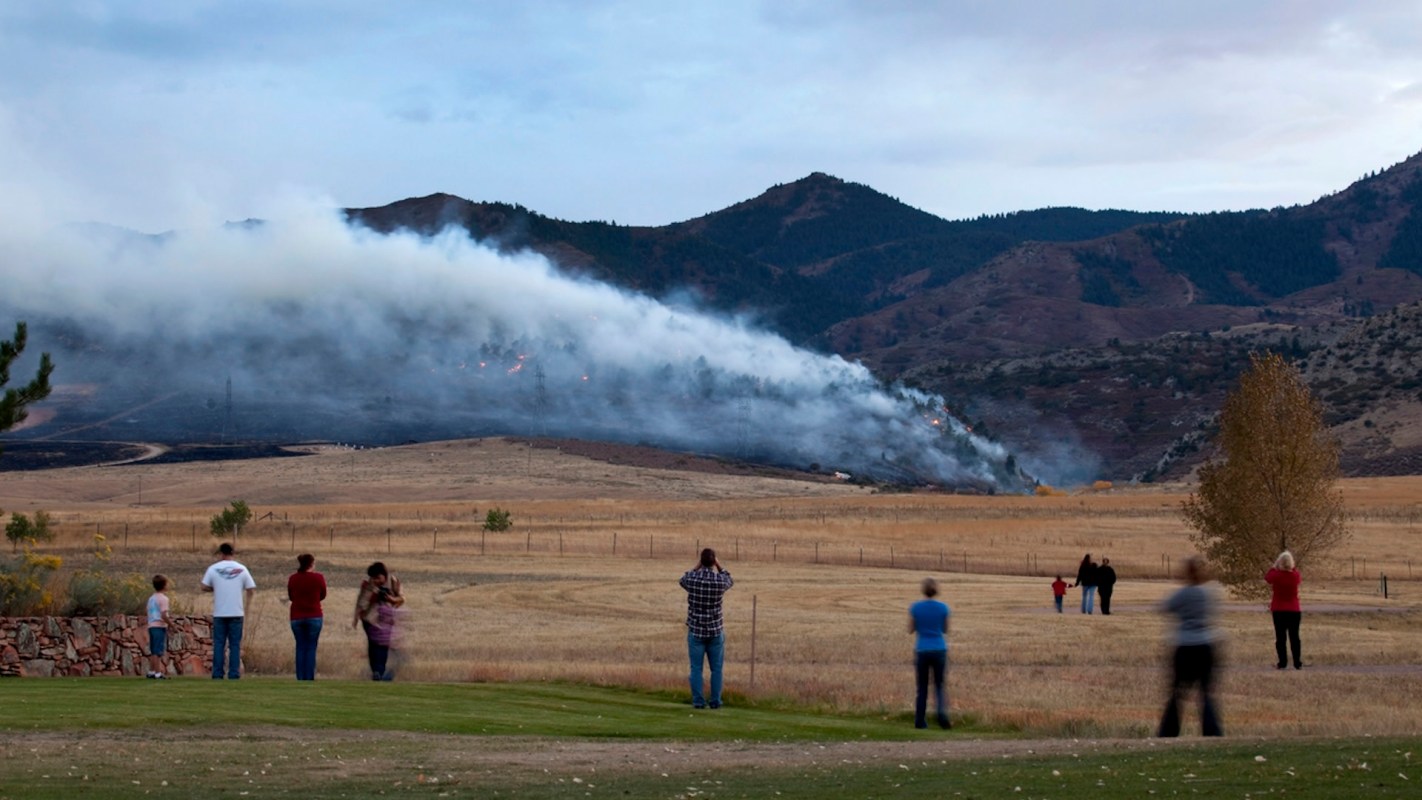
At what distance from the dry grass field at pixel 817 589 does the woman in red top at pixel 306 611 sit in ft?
7.95

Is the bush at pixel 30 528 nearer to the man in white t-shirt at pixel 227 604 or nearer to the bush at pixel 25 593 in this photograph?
the bush at pixel 25 593

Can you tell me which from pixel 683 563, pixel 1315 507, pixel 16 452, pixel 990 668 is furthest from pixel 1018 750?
pixel 16 452

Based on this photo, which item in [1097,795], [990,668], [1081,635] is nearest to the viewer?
[1097,795]

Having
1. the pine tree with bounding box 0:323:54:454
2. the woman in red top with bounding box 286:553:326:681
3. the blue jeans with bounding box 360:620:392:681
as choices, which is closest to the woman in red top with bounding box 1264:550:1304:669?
the blue jeans with bounding box 360:620:392:681

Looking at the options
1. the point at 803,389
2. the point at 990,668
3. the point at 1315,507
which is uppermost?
the point at 803,389

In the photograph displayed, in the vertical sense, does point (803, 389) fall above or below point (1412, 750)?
above

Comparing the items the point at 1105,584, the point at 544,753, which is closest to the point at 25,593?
the point at 544,753

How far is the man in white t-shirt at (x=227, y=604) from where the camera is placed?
22.0 meters

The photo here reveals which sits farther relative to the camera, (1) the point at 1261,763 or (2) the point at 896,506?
(2) the point at 896,506

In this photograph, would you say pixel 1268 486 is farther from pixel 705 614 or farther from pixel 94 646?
pixel 94 646

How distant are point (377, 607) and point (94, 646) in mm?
4822

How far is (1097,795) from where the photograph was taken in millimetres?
12266

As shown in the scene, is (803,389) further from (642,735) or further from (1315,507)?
(642,735)

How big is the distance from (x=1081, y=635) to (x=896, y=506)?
240 ft
